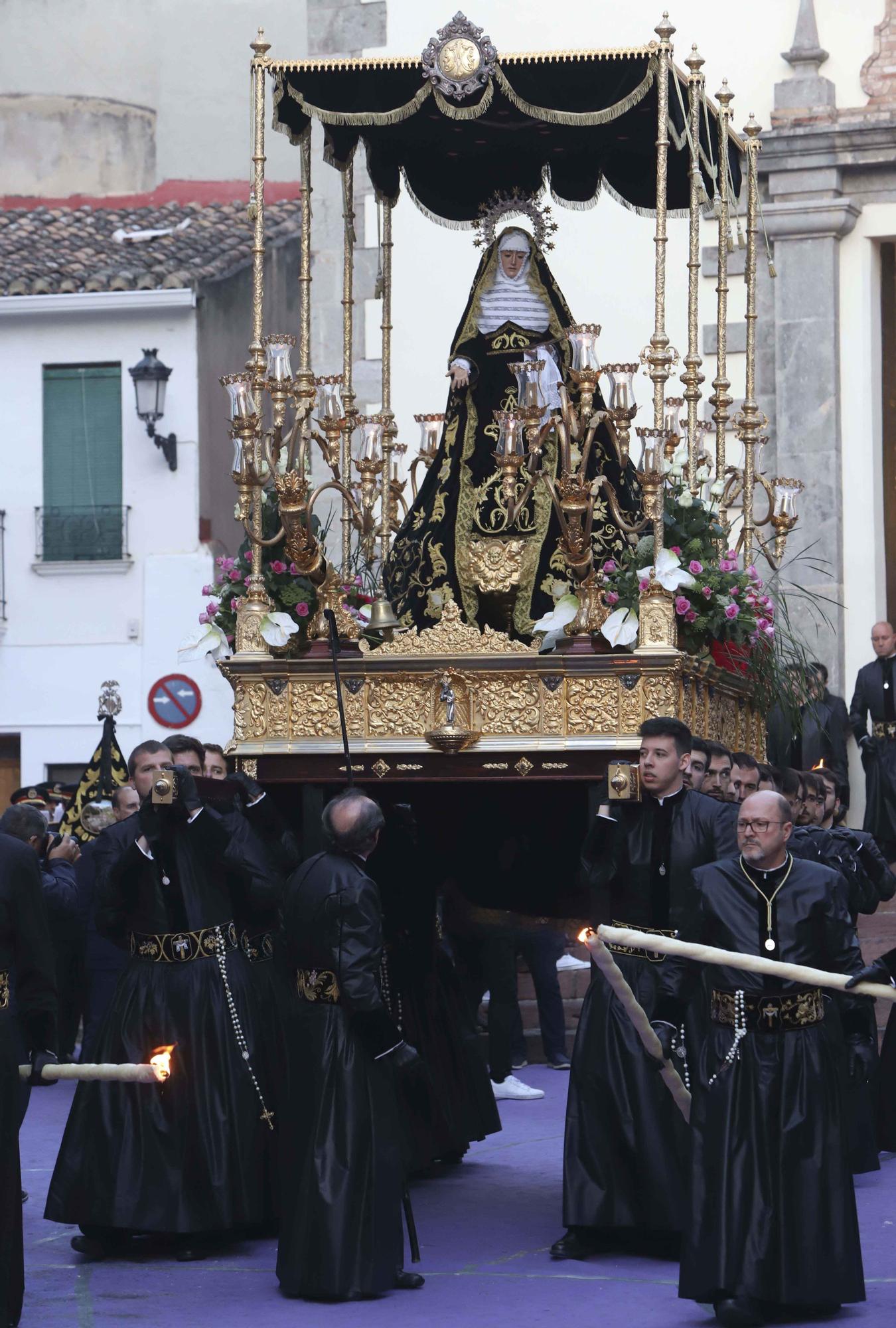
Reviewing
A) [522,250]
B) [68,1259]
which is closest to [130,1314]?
[68,1259]

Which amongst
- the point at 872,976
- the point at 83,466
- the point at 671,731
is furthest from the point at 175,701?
the point at 872,976

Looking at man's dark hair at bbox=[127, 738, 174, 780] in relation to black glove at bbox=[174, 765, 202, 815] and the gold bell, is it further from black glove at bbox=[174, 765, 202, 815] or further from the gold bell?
the gold bell

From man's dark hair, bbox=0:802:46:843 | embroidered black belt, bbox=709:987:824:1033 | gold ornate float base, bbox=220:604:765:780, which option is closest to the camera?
embroidered black belt, bbox=709:987:824:1033

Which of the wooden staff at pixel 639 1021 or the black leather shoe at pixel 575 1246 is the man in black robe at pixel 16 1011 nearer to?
the wooden staff at pixel 639 1021

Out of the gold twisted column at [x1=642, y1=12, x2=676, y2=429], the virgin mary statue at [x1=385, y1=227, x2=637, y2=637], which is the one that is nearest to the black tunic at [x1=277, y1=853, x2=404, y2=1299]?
the virgin mary statue at [x1=385, y1=227, x2=637, y2=637]

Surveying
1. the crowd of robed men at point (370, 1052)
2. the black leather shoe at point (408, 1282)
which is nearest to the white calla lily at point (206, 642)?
the crowd of robed men at point (370, 1052)

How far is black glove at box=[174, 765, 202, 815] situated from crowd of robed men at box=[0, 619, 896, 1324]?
0.01m

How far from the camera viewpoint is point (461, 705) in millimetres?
8539

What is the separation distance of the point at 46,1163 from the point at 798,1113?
4290mm

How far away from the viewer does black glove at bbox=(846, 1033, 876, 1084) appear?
23.1 ft

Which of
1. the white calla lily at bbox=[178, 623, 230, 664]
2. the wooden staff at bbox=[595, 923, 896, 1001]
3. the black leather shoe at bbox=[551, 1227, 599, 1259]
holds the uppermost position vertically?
the white calla lily at bbox=[178, 623, 230, 664]

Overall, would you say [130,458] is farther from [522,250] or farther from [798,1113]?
[798,1113]

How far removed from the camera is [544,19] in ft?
50.0

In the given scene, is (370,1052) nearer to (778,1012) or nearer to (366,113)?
(778,1012)
